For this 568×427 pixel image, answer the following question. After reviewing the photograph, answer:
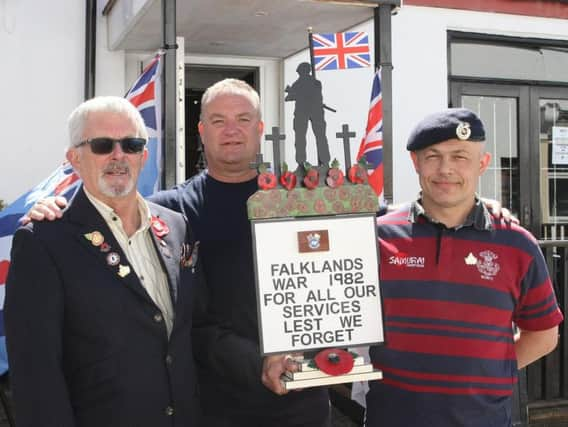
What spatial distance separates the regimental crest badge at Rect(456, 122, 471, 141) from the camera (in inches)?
88.7

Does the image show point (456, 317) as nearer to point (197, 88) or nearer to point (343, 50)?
point (343, 50)

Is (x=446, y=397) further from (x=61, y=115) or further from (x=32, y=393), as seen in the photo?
(x=61, y=115)

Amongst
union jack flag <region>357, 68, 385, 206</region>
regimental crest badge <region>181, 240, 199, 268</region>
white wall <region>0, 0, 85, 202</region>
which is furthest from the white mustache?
white wall <region>0, 0, 85, 202</region>

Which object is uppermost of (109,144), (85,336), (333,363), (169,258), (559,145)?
(559,145)

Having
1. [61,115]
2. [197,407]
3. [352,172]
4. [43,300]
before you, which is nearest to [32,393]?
[43,300]

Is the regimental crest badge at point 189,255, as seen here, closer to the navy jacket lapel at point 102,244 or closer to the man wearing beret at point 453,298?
the navy jacket lapel at point 102,244

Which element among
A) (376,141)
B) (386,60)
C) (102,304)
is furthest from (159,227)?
(386,60)

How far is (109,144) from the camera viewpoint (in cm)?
213

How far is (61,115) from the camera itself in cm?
511

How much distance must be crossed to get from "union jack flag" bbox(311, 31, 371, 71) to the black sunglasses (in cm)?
279

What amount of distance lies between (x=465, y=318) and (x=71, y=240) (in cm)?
134

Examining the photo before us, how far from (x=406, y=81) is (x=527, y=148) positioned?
143cm

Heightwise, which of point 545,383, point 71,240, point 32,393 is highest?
point 71,240

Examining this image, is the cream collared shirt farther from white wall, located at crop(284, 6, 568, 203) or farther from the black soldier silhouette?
white wall, located at crop(284, 6, 568, 203)
